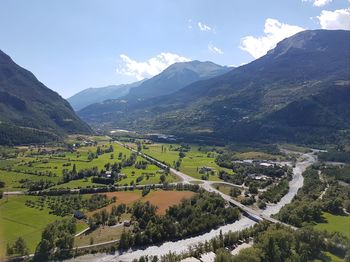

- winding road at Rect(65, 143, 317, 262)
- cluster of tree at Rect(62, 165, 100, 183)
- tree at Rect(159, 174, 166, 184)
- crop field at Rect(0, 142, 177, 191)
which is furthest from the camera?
tree at Rect(159, 174, 166, 184)

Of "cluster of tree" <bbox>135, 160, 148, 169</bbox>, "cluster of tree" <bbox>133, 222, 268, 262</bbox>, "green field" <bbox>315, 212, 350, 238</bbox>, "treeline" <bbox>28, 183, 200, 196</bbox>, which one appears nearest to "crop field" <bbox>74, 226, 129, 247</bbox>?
"cluster of tree" <bbox>133, 222, 268, 262</bbox>

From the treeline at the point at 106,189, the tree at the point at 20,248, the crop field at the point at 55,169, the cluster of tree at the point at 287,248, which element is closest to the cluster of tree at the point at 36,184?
the crop field at the point at 55,169

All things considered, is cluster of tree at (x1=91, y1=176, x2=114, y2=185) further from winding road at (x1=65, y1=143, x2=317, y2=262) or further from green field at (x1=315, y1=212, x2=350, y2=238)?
green field at (x1=315, y1=212, x2=350, y2=238)

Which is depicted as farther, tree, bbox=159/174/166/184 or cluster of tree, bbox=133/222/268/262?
tree, bbox=159/174/166/184

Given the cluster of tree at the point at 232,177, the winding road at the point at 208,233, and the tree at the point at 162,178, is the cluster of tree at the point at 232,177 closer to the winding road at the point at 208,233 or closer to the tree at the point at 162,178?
the winding road at the point at 208,233

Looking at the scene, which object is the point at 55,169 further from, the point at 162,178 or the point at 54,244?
the point at 54,244

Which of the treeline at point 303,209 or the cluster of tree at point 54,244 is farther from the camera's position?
the treeline at point 303,209
